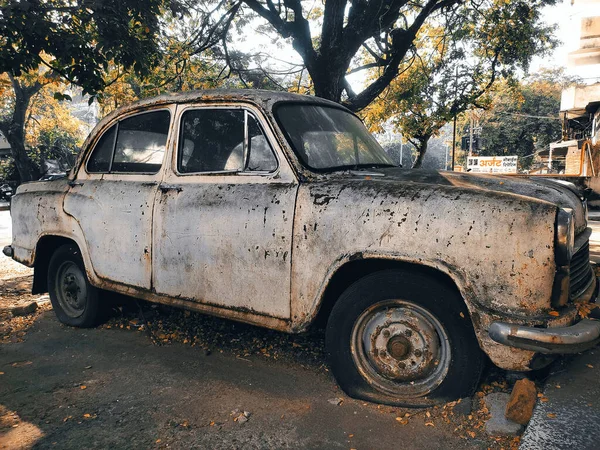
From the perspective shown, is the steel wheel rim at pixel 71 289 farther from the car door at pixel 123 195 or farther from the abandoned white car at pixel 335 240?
the car door at pixel 123 195

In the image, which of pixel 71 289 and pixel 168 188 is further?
pixel 71 289

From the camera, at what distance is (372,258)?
8.43 feet

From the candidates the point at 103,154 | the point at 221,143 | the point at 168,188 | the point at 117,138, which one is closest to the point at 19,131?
the point at 103,154

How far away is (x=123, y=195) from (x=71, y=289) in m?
1.27

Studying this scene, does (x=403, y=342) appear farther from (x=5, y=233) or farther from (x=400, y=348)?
(x=5, y=233)

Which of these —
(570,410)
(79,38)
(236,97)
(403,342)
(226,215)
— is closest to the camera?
(570,410)

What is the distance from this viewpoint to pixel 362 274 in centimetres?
282

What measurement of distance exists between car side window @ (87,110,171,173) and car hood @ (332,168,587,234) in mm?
1563

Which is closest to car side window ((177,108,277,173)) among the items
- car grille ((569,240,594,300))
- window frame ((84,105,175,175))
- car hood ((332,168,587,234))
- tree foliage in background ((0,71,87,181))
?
window frame ((84,105,175,175))

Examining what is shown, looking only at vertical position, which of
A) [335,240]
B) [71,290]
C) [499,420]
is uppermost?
[335,240]

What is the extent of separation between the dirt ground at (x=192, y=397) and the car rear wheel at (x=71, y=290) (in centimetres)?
13

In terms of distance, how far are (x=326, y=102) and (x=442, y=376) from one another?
2184 mm

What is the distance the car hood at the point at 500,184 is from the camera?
8.74ft

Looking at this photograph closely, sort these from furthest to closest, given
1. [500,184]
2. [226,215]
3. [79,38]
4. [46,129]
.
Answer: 1. [46,129]
2. [79,38]
3. [226,215]
4. [500,184]
